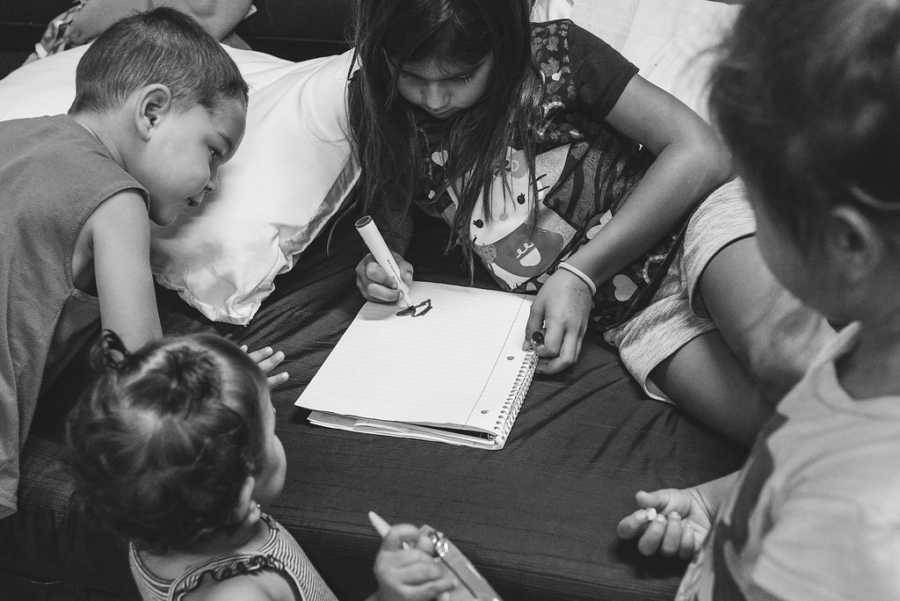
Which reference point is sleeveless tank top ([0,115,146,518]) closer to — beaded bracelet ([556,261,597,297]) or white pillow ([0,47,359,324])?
white pillow ([0,47,359,324])

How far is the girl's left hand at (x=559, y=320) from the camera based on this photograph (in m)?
1.25

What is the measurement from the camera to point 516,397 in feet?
3.95

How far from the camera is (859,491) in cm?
57

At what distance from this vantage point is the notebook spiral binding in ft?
3.82

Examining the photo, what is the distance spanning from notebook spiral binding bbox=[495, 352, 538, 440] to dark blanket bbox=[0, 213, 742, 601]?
0.01 metres

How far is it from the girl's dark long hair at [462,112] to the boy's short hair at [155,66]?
212mm

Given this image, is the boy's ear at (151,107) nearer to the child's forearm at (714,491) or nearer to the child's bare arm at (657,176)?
the child's bare arm at (657,176)

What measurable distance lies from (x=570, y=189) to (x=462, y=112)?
0.19 metres

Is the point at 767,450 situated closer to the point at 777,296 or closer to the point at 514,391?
the point at 777,296

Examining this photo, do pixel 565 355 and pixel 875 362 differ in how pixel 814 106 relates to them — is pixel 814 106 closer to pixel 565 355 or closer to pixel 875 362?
pixel 875 362

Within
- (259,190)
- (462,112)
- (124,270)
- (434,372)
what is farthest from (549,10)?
(124,270)

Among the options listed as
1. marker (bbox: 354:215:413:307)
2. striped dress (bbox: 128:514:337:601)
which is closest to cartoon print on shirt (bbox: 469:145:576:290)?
marker (bbox: 354:215:413:307)

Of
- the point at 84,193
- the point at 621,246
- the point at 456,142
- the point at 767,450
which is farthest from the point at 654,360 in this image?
the point at 84,193

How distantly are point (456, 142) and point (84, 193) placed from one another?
0.51 metres
